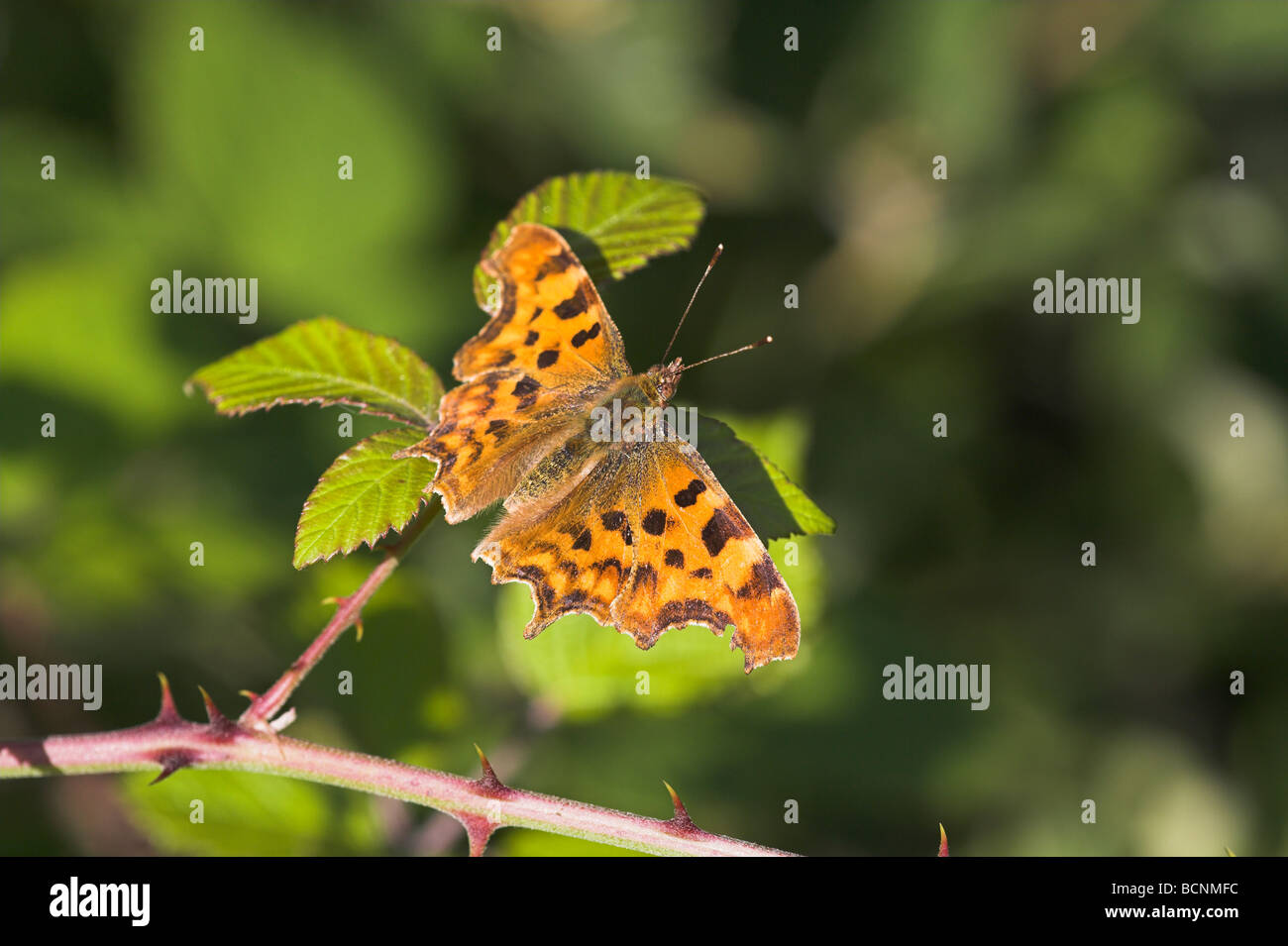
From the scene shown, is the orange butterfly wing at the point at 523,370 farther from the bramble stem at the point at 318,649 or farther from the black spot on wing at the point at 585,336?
the bramble stem at the point at 318,649

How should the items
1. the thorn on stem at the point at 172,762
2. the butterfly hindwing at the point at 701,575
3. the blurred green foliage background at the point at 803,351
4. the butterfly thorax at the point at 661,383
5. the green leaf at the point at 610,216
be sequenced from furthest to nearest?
the blurred green foliage background at the point at 803,351 → the butterfly thorax at the point at 661,383 → the green leaf at the point at 610,216 → the butterfly hindwing at the point at 701,575 → the thorn on stem at the point at 172,762

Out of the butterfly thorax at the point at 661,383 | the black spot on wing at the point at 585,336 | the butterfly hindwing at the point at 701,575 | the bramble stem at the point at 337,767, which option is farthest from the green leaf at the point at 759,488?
the bramble stem at the point at 337,767

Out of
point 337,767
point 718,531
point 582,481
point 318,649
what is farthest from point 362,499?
point 718,531

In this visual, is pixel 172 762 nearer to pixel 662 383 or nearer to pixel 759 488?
pixel 759 488

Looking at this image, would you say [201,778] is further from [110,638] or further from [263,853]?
[110,638]

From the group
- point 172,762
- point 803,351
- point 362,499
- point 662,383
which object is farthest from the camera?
point 803,351

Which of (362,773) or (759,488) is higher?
(759,488)
